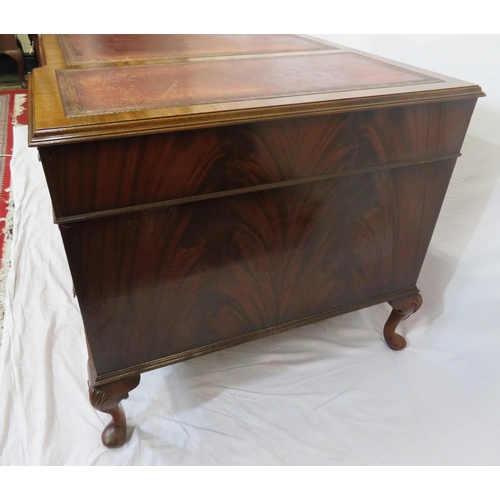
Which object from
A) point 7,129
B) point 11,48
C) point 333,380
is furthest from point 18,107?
point 333,380

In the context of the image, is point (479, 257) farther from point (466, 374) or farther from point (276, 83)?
point (276, 83)

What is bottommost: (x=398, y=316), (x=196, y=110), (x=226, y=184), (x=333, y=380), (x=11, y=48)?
(x=333, y=380)

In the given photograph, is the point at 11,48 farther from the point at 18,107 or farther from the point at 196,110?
the point at 196,110

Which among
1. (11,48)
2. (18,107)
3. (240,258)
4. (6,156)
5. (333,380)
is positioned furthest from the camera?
(11,48)

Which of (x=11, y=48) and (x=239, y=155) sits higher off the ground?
(x=239, y=155)

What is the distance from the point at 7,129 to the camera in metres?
2.14

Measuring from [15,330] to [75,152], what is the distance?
0.73 meters

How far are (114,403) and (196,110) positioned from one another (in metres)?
0.56

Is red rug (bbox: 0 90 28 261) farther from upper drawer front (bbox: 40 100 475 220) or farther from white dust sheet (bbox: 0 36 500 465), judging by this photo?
upper drawer front (bbox: 40 100 475 220)

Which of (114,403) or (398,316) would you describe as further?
(398,316)

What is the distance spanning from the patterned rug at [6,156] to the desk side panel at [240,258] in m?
0.59

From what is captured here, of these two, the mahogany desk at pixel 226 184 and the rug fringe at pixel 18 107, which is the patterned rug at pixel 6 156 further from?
the mahogany desk at pixel 226 184

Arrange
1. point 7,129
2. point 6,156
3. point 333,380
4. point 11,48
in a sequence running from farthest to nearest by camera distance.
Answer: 1. point 11,48
2. point 7,129
3. point 6,156
4. point 333,380

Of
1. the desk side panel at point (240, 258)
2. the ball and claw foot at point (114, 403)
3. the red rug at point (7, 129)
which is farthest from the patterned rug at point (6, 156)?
the desk side panel at point (240, 258)
